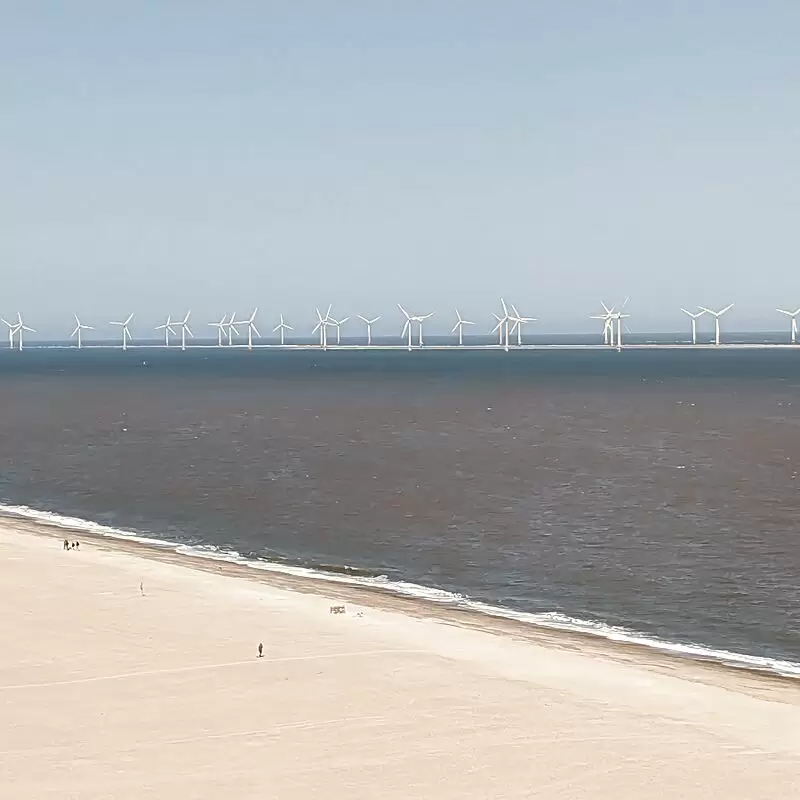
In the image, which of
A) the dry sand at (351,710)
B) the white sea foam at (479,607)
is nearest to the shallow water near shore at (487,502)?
the white sea foam at (479,607)

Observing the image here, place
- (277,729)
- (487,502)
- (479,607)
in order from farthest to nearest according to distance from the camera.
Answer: (487,502), (479,607), (277,729)

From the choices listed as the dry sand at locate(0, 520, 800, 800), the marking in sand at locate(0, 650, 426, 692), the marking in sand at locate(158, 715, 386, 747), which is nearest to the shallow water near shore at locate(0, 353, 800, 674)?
the dry sand at locate(0, 520, 800, 800)

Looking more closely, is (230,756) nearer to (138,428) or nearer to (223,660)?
(223,660)

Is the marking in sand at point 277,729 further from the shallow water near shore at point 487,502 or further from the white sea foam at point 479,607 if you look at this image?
the shallow water near shore at point 487,502

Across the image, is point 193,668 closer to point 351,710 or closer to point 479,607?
point 351,710

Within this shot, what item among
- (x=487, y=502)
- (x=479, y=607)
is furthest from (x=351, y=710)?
(x=487, y=502)

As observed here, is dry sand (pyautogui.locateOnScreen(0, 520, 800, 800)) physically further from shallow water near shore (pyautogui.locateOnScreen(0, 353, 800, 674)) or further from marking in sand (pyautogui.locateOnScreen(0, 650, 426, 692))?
shallow water near shore (pyautogui.locateOnScreen(0, 353, 800, 674))
